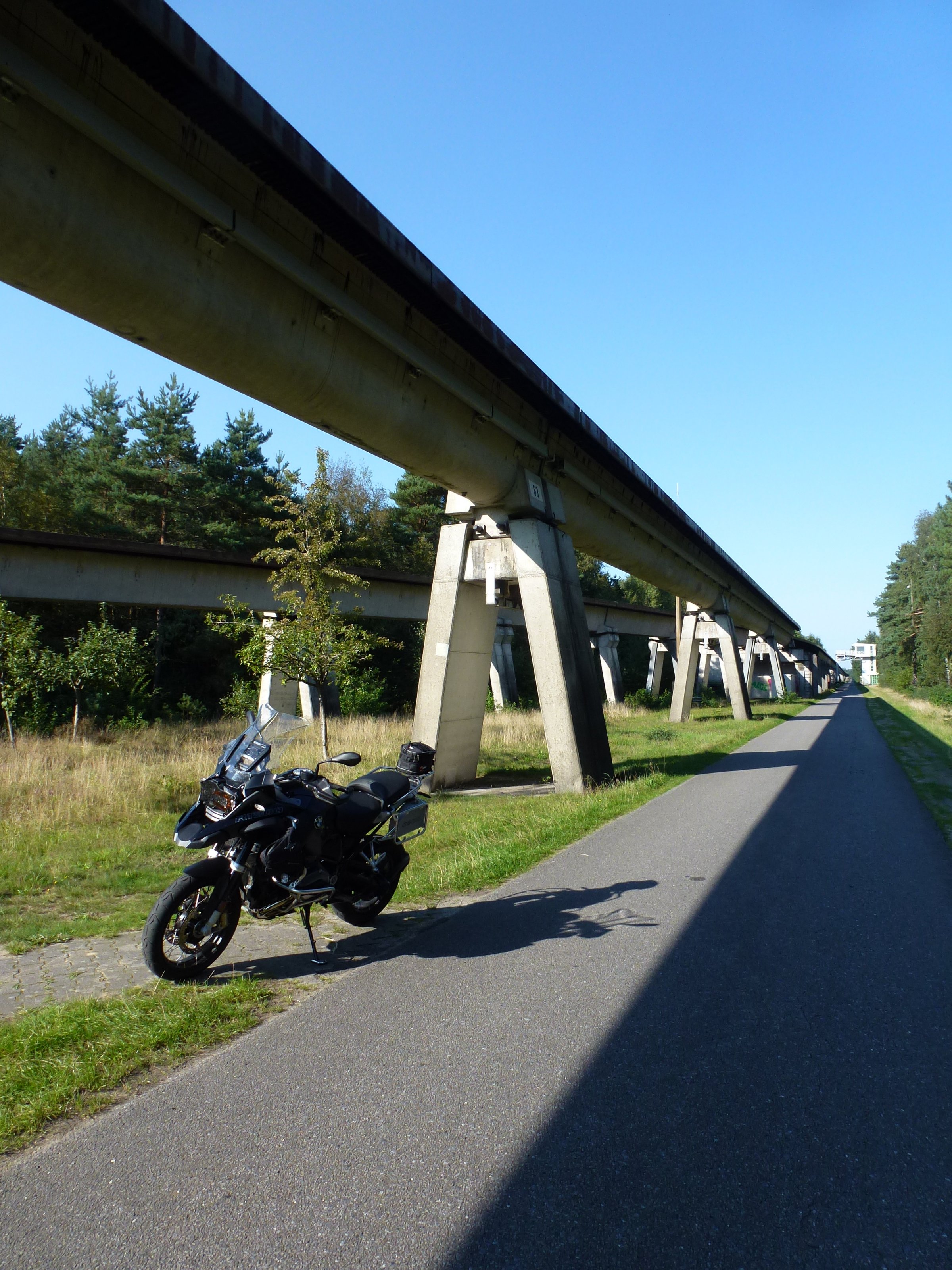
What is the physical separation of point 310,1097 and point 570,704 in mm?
9246

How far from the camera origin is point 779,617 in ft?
169

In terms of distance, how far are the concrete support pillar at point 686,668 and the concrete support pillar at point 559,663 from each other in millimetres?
18308

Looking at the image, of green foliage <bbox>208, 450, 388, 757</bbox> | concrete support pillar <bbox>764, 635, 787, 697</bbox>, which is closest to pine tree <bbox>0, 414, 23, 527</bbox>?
green foliage <bbox>208, 450, 388, 757</bbox>

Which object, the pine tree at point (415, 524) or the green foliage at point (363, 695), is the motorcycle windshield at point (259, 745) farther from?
Result: the pine tree at point (415, 524)

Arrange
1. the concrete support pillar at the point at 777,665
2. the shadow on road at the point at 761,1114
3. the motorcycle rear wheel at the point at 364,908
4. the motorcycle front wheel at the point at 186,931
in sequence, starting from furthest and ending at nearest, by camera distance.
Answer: the concrete support pillar at the point at 777,665 < the motorcycle rear wheel at the point at 364,908 < the motorcycle front wheel at the point at 186,931 < the shadow on road at the point at 761,1114

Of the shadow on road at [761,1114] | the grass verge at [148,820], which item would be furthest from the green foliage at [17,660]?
the shadow on road at [761,1114]

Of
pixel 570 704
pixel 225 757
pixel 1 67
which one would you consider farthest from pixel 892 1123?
pixel 570 704

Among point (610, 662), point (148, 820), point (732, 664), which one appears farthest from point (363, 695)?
point (610, 662)

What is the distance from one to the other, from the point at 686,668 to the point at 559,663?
67.3 feet

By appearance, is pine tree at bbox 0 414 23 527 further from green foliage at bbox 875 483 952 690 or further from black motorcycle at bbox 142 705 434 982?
green foliage at bbox 875 483 952 690

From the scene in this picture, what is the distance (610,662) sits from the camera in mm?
44406

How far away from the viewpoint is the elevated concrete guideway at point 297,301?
19.0ft

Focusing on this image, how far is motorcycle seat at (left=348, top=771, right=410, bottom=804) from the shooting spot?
18.6 ft

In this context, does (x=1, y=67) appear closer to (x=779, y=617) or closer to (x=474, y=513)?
(x=474, y=513)
